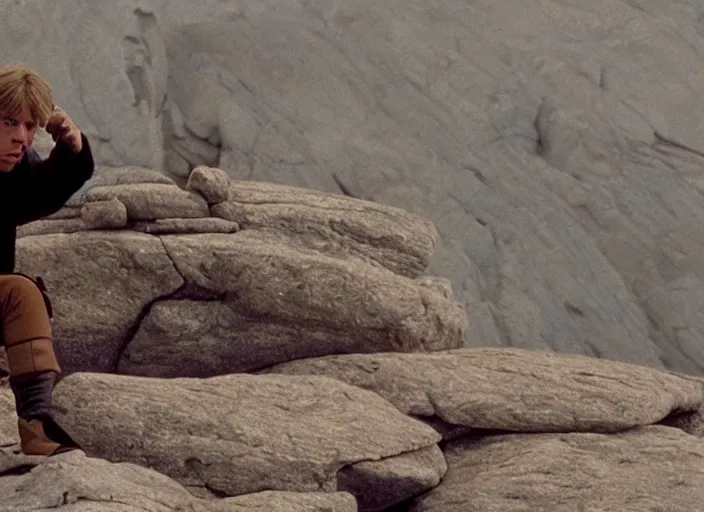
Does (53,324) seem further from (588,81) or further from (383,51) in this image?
(588,81)

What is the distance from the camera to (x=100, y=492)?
782 cm

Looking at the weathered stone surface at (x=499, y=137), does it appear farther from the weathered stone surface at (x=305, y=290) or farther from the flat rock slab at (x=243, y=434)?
the flat rock slab at (x=243, y=434)

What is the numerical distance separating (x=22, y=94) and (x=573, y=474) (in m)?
5.06

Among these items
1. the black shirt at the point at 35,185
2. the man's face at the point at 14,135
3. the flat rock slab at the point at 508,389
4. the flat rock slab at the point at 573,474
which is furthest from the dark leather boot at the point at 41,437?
the flat rock slab at the point at 508,389

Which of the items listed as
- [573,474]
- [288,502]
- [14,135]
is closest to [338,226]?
[573,474]

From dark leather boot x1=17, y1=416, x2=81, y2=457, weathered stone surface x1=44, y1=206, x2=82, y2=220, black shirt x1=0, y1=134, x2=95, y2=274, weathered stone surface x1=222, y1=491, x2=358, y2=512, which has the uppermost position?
black shirt x1=0, y1=134, x2=95, y2=274

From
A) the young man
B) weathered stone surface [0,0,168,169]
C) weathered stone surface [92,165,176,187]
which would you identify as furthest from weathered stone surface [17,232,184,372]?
weathered stone surface [0,0,168,169]

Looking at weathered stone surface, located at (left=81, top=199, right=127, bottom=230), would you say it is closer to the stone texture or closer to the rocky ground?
the rocky ground

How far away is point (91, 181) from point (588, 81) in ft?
39.8

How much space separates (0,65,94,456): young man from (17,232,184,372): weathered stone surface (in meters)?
2.86

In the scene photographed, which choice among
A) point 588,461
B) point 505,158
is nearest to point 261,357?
point 588,461

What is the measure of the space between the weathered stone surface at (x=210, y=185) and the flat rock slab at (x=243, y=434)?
2.39m

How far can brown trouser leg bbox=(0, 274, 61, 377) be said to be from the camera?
309 inches

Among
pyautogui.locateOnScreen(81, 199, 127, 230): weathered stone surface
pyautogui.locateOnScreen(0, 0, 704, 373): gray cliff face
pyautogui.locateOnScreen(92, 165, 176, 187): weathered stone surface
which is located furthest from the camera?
pyautogui.locateOnScreen(0, 0, 704, 373): gray cliff face
